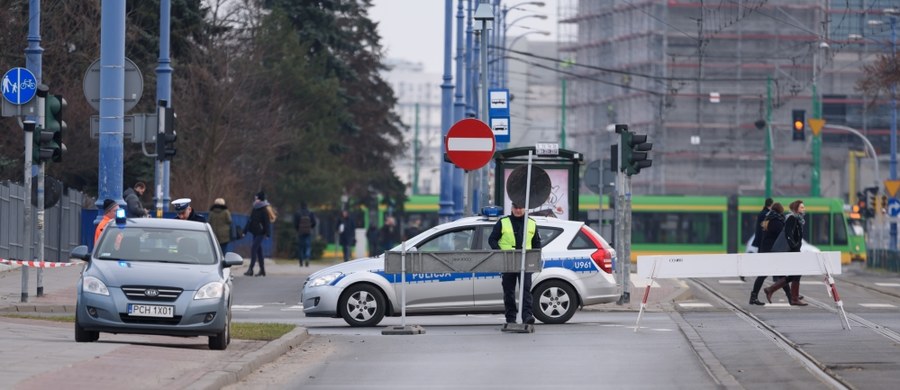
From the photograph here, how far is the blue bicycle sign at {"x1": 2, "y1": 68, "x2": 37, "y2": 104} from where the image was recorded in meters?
24.8

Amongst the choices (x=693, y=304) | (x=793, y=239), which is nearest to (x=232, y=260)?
(x=693, y=304)

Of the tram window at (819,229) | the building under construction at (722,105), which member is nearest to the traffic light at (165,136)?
the tram window at (819,229)

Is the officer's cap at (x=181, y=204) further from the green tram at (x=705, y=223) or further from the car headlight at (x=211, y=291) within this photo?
the green tram at (x=705, y=223)

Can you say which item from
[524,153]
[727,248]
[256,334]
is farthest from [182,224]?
[727,248]

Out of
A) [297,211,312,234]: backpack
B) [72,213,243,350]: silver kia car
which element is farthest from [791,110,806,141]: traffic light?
[72,213,243,350]: silver kia car

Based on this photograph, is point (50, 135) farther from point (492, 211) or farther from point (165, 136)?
point (165, 136)

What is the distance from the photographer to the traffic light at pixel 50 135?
23.8m

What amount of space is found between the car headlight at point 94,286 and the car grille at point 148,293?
7.4 inches

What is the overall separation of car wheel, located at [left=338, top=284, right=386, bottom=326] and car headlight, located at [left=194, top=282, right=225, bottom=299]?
4.97m

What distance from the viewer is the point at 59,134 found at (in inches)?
950

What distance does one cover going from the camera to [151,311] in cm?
1617

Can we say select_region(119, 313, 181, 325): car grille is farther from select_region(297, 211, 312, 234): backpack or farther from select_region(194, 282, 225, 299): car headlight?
select_region(297, 211, 312, 234): backpack

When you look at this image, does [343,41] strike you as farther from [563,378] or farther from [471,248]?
[563,378]

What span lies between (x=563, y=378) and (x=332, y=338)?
229 inches
